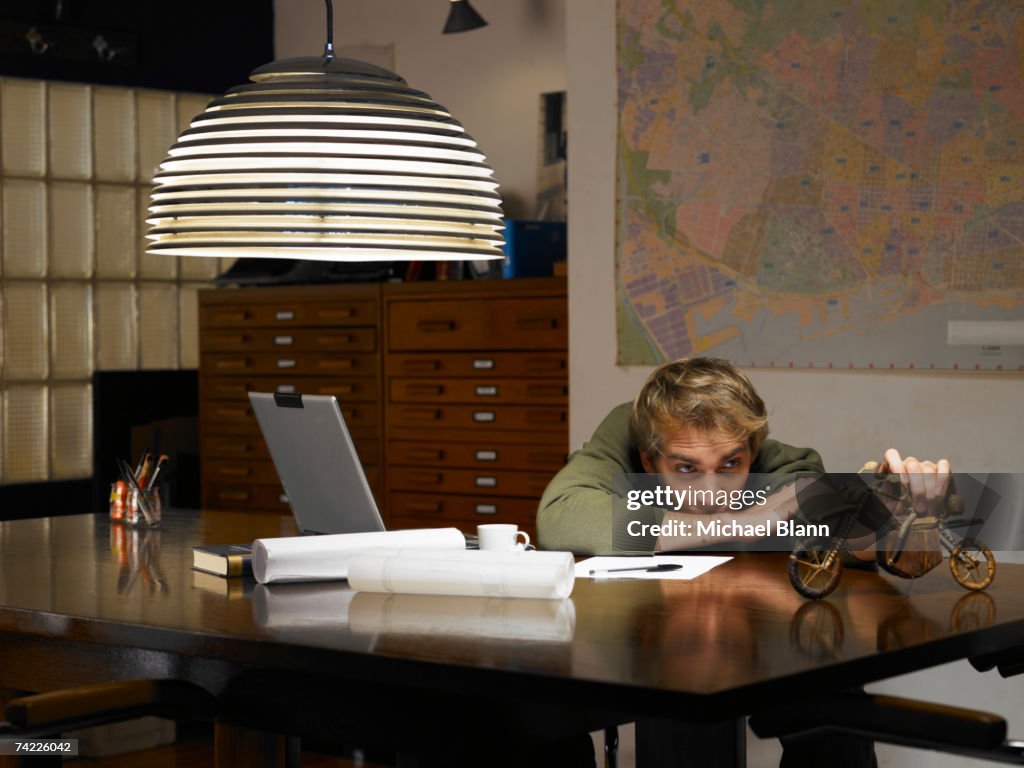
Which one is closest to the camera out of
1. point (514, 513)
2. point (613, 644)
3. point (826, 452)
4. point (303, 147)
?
point (613, 644)

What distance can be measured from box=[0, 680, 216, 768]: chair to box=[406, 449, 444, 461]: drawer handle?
9.93 ft

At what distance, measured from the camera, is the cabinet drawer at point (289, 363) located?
5.17 m

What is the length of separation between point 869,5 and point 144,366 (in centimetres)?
361

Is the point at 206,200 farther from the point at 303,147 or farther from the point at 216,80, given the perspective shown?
the point at 216,80

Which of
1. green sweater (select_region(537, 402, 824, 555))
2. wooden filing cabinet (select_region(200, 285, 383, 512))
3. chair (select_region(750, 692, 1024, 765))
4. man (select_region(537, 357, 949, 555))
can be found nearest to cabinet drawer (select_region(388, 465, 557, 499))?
wooden filing cabinet (select_region(200, 285, 383, 512))

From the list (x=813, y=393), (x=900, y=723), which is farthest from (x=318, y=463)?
(x=813, y=393)

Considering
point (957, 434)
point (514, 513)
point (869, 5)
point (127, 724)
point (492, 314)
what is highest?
point (869, 5)

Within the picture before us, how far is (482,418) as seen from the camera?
15.8 ft

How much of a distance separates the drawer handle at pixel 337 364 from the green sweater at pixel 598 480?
2.47 metres

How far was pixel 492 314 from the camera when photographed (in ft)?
15.6

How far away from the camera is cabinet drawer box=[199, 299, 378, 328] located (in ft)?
17.0

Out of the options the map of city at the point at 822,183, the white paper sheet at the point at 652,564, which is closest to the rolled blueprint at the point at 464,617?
the white paper sheet at the point at 652,564

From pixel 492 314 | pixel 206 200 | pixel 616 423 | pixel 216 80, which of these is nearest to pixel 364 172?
pixel 206 200

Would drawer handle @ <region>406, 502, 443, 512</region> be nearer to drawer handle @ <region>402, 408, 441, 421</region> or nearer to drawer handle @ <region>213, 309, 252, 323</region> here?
drawer handle @ <region>402, 408, 441, 421</region>
